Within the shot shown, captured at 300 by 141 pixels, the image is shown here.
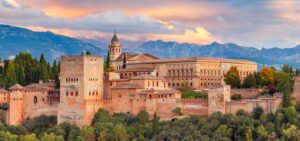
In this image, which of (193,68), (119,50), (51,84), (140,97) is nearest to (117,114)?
(140,97)

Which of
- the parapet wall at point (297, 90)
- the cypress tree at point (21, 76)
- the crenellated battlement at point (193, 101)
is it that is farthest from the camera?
the cypress tree at point (21, 76)

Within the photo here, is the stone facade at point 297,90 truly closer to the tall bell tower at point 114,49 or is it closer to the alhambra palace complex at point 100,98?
the alhambra palace complex at point 100,98

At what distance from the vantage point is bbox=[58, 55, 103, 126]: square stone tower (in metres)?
46.8

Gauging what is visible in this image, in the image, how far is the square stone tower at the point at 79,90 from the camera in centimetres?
4675

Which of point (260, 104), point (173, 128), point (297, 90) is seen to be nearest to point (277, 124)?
point (260, 104)

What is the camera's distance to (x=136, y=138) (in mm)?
42250

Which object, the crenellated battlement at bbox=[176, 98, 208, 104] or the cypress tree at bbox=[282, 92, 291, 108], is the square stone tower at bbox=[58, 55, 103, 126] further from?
the cypress tree at bbox=[282, 92, 291, 108]

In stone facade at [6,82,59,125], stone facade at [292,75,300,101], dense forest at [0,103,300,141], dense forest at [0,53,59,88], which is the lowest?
dense forest at [0,103,300,141]

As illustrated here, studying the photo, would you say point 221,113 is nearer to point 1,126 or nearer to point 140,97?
point 140,97

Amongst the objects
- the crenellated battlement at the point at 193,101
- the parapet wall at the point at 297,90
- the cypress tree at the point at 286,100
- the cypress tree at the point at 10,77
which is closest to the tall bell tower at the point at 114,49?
the cypress tree at the point at 10,77

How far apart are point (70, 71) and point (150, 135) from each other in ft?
30.8

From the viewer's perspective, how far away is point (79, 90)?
154 feet

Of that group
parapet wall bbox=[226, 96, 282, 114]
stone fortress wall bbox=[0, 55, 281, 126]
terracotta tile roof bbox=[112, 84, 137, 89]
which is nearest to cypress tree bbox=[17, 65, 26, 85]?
stone fortress wall bbox=[0, 55, 281, 126]

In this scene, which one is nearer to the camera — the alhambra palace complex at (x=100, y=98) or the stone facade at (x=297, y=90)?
the stone facade at (x=297, y=90)
